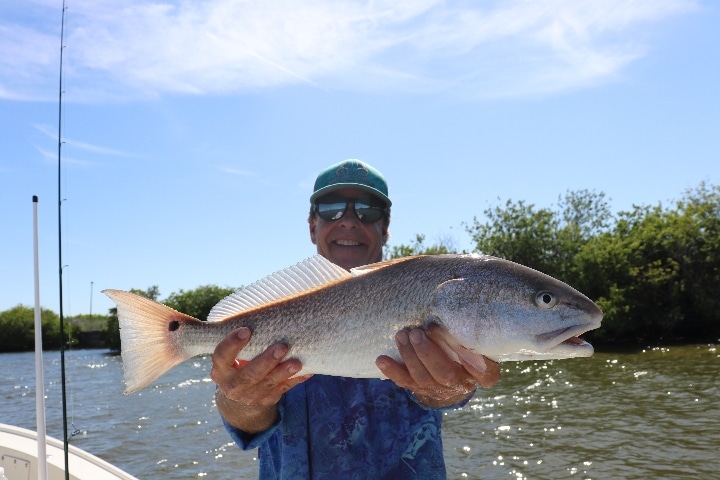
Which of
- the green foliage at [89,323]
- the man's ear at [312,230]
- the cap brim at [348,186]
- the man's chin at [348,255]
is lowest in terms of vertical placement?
the man's chin at [348,255]

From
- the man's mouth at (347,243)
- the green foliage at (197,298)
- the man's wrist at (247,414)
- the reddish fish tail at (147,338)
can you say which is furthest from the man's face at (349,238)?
the green foliage at (197,298)

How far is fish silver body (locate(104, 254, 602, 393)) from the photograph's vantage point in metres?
2.49

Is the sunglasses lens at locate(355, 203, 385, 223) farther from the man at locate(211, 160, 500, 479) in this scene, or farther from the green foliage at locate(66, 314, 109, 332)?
the green foliage at locate(66, 314, 109, 332)

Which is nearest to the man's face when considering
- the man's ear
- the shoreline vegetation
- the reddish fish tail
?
the man's ear

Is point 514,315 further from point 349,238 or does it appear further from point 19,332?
point 19,332

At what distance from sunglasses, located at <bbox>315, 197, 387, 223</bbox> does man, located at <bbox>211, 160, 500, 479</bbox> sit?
43.6 inches

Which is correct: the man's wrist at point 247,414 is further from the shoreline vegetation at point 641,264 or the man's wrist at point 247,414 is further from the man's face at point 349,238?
the shoreline vegetation at point 641,264

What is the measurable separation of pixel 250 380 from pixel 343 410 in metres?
0.69

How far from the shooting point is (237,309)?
2807mm

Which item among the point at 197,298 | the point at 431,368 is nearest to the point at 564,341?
the point at 431,368

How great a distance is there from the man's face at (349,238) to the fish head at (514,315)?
1325 millimetres

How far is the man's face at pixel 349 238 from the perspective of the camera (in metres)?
3.76

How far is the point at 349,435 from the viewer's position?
10.0ft

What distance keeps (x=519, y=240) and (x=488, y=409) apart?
27194 mm
